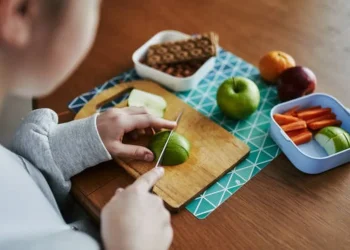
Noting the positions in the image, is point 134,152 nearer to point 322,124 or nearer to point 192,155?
point 192,155

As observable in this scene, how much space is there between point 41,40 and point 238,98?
533 millimetres

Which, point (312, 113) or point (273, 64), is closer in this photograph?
point (312, 113)

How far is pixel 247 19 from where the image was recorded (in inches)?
51.6

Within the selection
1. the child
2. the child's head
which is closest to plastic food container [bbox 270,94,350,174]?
the child

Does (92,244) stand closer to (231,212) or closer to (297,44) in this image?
(231,212)

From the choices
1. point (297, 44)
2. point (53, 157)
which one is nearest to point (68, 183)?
point (53, 157)

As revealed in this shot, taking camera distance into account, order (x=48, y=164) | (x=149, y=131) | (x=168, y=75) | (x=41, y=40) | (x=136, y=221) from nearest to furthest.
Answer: (x=41, y=40) < (x=136, y=221) < (x=48, y=164) < (x=149, y=131) < (x=168, y=75)

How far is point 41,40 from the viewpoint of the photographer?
52 centimetres

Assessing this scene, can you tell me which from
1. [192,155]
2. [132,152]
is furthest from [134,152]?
[192,155]

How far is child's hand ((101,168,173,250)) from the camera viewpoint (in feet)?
2.33

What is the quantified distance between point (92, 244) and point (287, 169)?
15.6 inches

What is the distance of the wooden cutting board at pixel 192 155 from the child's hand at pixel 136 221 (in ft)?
0.21

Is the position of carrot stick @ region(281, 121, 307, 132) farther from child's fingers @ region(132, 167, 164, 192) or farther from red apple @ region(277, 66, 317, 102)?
child's fingers @ region(132, 167, 164, 192)

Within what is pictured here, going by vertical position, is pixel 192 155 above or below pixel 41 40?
below
